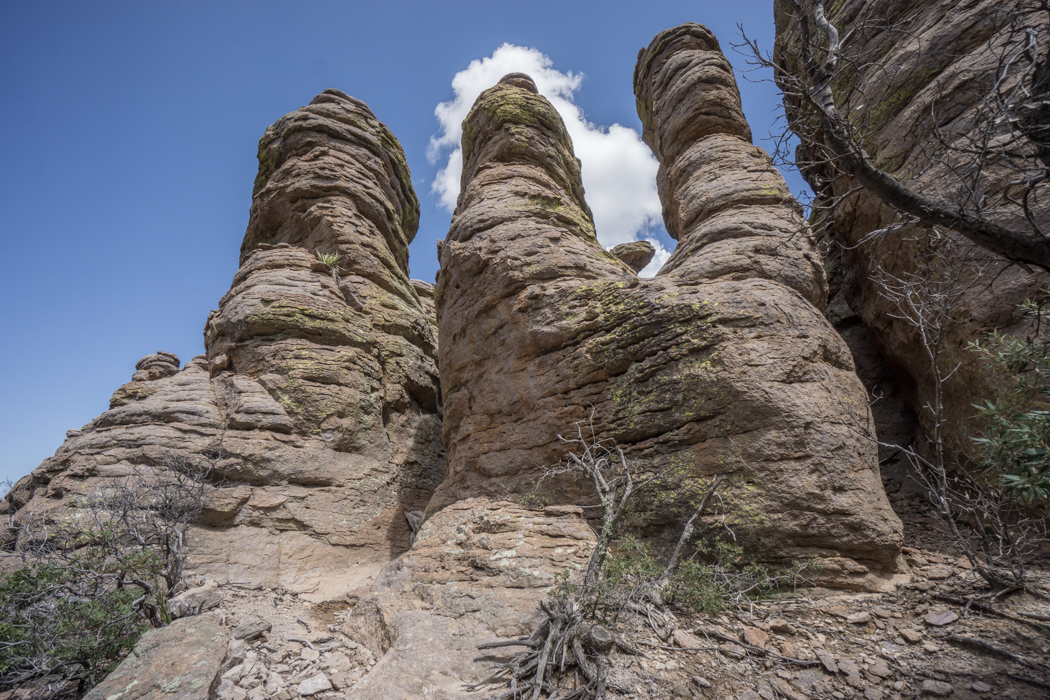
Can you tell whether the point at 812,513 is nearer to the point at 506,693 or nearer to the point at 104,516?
the point at 506,693

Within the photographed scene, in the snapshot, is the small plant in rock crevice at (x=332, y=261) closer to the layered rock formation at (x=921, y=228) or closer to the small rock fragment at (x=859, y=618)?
the layered rock formation at (x=921, y=228)

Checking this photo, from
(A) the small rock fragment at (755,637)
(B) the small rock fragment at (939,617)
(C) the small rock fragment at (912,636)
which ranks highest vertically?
(B) the small rock fragment at (939,617)

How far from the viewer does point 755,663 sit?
485 centimetres

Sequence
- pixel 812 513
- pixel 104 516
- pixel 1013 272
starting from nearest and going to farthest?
pixel 812 513, pixel 1013 272, pixel 104 516

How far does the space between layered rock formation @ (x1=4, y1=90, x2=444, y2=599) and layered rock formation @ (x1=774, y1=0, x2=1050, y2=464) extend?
37.8 ft

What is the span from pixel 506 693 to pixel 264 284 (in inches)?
514

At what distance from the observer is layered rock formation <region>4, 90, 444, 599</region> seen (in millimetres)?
9977

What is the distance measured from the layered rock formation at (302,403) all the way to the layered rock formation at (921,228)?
453 inches

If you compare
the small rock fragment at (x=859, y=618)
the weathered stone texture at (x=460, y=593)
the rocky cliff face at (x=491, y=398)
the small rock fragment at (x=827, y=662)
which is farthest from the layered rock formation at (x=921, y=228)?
the weathered stone texture at (x=460, y=593)

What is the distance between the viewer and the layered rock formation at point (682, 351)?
6.65 meters

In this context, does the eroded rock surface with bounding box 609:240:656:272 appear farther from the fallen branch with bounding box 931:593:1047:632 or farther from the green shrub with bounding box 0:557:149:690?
the green shrub with bounding box 0:557:149:690

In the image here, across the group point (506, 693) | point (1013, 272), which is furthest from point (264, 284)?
point (1013, 272)

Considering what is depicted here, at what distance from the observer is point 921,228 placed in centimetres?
941

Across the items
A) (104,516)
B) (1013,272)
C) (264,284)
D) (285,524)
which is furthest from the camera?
(264,284)
